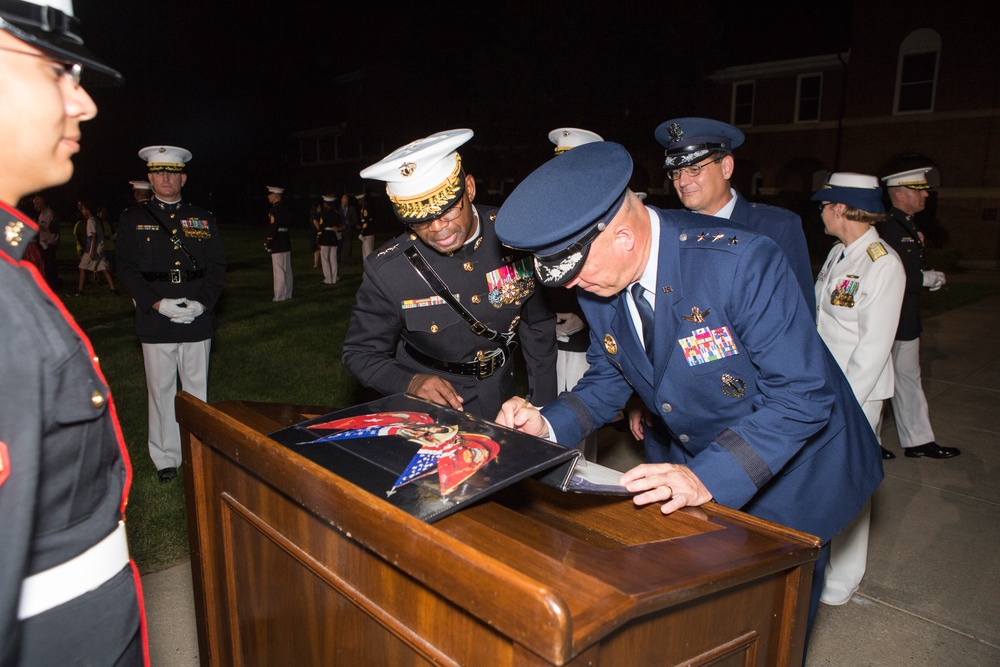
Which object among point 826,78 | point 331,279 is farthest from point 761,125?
point 331,279

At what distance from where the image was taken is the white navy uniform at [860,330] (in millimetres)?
3367

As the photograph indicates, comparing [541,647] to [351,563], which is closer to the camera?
[541,647]

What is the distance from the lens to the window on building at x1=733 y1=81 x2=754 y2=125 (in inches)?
1077

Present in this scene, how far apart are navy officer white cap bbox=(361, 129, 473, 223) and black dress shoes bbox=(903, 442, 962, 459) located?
14.5 feet

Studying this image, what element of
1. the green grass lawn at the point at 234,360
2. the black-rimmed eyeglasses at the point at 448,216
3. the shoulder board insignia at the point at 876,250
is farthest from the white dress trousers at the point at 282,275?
the shoulder board insignia at the point at 876,250

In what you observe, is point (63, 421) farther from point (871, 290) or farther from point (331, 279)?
point (331, 279)

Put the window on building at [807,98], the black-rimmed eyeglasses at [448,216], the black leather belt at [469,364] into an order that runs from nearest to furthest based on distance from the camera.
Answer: the black-rimmed eyeglasses at [448,216], the black leather belt at [469,364], the window on building at [807,98]

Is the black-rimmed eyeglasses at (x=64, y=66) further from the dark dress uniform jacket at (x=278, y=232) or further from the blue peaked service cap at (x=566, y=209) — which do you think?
the dark dress uniform jacket at (x=278, y=232)

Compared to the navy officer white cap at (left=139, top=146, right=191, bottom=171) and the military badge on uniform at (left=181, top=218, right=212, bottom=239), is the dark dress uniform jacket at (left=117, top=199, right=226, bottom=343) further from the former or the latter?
the navy officer white cap at (left=139, top=146, right=191, bottom=171)

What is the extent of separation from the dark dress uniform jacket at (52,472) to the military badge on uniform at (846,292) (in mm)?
3402

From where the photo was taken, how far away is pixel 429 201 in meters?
2.71

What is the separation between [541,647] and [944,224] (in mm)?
26095

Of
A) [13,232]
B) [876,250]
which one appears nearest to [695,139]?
[876,250]

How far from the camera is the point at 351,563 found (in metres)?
1.38
